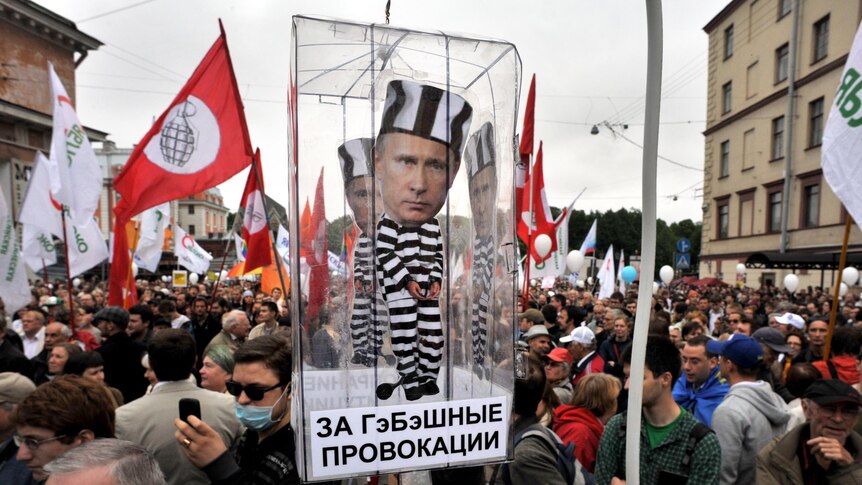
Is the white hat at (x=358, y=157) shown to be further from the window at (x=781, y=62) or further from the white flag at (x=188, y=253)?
the window at (x=781, y=62)

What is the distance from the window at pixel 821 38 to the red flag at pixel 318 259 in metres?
31.3

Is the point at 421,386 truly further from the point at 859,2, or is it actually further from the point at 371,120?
the point at 859,2

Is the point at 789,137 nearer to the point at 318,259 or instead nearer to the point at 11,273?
the point at 11,273

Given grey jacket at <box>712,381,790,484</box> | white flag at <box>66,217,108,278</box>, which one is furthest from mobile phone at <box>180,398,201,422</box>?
white flag at <box>66,217,108,278</box>

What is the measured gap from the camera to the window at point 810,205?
26.8 metres

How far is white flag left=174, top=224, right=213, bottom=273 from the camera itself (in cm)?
1770

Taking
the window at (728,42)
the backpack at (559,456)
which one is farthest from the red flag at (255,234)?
the window at (728,42)

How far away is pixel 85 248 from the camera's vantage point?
30.9ft

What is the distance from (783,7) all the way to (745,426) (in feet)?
107

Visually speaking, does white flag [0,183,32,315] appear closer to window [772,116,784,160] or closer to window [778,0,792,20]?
window [772,116,784,160]

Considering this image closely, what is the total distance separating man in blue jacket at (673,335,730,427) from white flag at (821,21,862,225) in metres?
1.37

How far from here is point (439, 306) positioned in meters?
1.77

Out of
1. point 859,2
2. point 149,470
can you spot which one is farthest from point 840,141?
point 859,2

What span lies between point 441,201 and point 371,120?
0.32m
